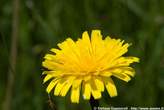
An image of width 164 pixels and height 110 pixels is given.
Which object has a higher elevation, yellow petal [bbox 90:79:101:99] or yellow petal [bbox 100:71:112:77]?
yellow petal [bbox 100:71:112:77]

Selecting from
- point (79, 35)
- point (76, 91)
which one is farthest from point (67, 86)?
point (79, 35)

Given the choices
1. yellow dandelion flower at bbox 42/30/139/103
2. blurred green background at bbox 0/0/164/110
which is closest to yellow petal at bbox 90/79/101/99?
yellow dandelion flower at bbox 42/30/139/103

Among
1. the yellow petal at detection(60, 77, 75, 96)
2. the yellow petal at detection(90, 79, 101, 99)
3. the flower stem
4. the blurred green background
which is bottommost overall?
the flower stem

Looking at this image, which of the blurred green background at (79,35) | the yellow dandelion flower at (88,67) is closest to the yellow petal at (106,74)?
the yellow dandelion flower at (88,67)

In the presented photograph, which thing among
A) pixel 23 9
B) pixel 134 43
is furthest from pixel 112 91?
pixel 23 9

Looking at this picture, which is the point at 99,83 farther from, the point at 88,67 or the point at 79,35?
the point at 79,35

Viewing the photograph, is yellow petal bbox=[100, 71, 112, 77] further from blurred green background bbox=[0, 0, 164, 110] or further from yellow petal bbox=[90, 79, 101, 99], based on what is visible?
blurred green background bbox=[0, 0, 164, 110]
